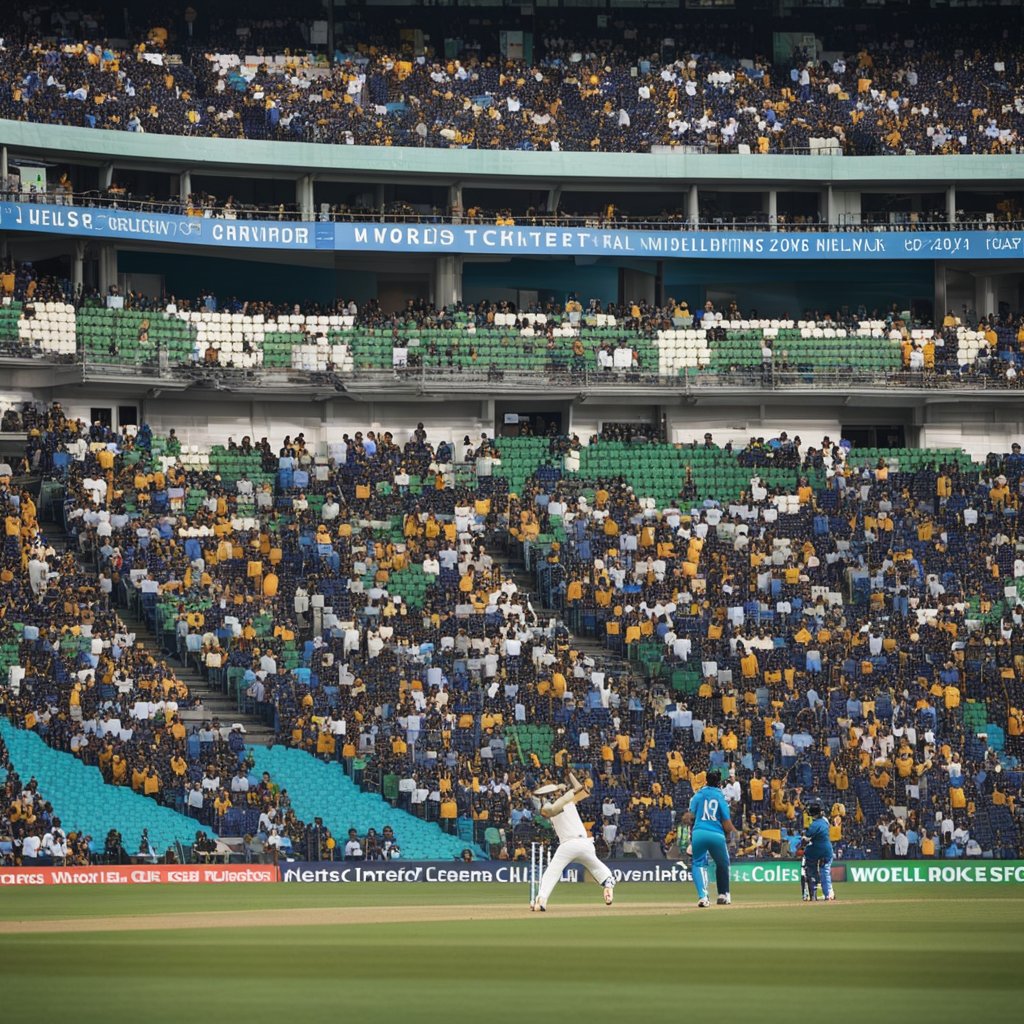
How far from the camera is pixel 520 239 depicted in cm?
5388

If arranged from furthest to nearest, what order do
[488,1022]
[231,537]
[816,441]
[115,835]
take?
1. [816,441]
2. [231,537]
3. [115,835]
4. [488,1022]

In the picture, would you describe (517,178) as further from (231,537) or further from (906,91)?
(231,537)

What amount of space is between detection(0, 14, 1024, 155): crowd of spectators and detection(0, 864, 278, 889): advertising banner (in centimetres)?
2435

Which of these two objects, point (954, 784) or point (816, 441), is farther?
point (816, 441)

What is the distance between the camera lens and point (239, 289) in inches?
2185

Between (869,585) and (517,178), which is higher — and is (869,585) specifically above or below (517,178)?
below

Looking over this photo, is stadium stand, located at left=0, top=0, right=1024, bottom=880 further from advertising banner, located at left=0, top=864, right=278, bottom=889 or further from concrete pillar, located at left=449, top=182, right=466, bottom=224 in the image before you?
advertising banner, located at left=0, top=864, right=278, bottom=889

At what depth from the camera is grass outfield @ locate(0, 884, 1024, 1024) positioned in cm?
1300

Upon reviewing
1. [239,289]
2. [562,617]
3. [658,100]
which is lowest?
[562,617]

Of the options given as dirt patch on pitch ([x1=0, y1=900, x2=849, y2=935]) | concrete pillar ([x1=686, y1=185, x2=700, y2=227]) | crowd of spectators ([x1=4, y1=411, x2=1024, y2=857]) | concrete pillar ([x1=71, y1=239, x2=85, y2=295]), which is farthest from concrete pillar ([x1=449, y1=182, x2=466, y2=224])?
dirt patch on pitch ([x1=0, y1=900, x2=849, y2=935])

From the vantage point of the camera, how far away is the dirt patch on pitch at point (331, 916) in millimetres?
21188

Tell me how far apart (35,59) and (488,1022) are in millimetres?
43725

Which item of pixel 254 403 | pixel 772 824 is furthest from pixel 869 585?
pixel 254 403

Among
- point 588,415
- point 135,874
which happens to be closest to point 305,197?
point 588,415
